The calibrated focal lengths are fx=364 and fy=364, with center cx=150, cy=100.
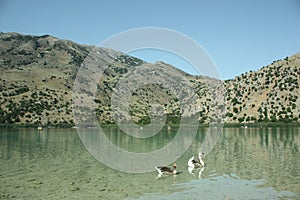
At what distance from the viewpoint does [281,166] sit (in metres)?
22.6

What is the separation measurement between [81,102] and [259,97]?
178 feet

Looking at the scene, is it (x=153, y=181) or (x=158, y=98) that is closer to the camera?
(x=153, y=181)

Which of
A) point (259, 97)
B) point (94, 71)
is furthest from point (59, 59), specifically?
point (259, 97)

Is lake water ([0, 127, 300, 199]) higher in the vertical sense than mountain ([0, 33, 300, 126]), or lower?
lower

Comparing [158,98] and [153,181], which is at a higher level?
[158,98]

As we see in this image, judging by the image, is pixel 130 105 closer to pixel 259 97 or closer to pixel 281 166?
pixel 259 97

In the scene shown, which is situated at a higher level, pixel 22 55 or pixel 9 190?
pixel 22 55

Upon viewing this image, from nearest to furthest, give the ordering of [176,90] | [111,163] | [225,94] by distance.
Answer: [111,163], [225,94], [176,90]

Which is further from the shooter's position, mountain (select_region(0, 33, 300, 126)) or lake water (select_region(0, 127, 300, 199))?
mountain (select_region(0, 33, 300, 126))

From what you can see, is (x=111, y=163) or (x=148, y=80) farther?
(x=148, y=80)

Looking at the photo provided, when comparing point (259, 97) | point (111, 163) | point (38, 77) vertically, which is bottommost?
point (111, 163)

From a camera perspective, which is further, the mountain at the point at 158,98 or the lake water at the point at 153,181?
the mountain at the point at 158,98

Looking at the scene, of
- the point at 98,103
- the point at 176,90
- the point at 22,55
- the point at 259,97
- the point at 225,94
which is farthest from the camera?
the point at 22,55

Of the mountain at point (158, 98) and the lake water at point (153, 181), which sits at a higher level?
the mountain at point (158, 98)
